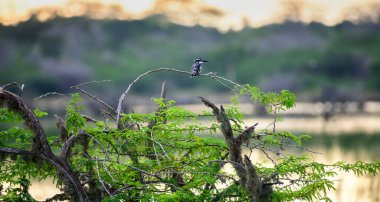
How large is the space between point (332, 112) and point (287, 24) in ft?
226

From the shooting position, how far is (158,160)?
6602 mm

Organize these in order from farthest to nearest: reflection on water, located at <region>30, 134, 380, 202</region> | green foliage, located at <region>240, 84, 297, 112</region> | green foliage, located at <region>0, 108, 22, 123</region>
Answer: reflection on water, located at <region>30, 134, 380, 202</region> → green foliage, located at <region>240, 84, 297, 112</region> → green foliage, located at <region>0, 108, 22, 123</region>

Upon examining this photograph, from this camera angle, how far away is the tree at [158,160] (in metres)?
6.41

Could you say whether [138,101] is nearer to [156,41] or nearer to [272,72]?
[272,72]

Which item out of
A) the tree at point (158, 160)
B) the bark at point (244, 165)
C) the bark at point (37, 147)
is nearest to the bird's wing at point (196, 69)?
the tree at point (158, 160)

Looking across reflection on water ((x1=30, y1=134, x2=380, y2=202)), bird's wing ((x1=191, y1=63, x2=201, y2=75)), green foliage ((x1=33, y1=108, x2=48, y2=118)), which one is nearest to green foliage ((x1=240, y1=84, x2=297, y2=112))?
reflection on water ((x1=30, y1=134, x2=380, y2=202))

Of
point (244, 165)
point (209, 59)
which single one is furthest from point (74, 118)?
point (209, 59)

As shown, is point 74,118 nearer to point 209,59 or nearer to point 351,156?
point 351,156

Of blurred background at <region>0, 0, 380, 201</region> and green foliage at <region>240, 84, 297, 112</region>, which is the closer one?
green foliage at <region>240, 84, 297, 112</region>

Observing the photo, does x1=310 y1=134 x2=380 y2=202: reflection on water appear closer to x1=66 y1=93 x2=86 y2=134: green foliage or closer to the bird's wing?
the bird's wing

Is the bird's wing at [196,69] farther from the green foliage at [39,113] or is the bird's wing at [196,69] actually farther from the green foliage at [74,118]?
the green foliage at [39,113]

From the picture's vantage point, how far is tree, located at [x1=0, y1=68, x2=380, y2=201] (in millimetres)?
6406

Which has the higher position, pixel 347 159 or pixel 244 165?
pixel 347 159

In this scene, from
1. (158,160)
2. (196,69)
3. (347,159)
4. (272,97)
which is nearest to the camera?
(158,160)
